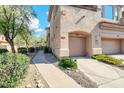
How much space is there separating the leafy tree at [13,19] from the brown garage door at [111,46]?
8.88 metres

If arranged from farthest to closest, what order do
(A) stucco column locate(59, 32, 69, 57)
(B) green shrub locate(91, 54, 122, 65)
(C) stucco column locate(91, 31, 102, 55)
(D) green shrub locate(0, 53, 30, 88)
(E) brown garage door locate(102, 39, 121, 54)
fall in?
(E) brown garage door locate(102, 39, 121, 54) < (C) stucco column locate(91, 31, 102, 55) < (A) stucco column locate(59, 32, 69, 57) < (B) green shrub locate(91, 54, 122, 65) < (D) green shrub locate(0, 53, 30, 88)

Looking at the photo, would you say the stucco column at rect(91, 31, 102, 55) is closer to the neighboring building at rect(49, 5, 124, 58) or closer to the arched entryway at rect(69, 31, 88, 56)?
the neighboring building at rect(49, 5, 124, 58)

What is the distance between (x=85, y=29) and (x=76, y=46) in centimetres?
211

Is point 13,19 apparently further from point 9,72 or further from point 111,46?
point 9,72

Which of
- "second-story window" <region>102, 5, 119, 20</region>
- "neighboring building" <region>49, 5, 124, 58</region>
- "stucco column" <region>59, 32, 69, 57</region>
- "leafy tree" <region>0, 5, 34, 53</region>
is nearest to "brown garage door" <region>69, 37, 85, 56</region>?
"neighboring building" <region>49, 5, 124, 58</region>

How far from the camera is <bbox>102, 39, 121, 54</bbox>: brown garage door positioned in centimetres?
1644

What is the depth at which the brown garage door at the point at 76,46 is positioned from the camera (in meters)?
14.1

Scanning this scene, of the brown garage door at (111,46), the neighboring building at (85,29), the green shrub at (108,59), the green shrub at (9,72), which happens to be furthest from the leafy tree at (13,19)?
→ the green shrub at (9,72)

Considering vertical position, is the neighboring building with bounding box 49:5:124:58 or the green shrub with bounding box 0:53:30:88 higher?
the neighboring building with bounding box 49:5:124:58

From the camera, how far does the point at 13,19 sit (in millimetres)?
15812

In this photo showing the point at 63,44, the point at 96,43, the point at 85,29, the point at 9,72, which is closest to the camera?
the point at 9,72

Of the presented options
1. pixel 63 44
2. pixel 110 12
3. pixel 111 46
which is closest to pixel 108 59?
pixel 63 44

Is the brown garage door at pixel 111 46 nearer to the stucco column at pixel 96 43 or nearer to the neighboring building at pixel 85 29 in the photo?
the neighboring building at pixel 85 29
